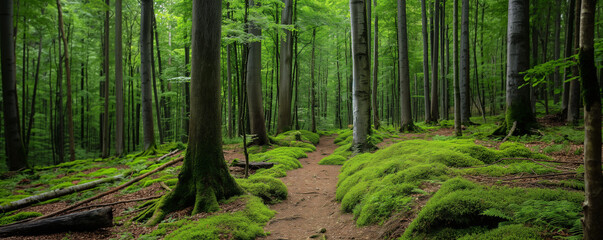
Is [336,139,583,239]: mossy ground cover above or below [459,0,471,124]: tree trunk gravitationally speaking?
below

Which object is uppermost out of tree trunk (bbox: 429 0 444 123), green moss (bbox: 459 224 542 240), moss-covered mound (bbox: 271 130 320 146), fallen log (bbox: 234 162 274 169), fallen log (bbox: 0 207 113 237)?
tree trunk (bbox: 429 0 444 123)

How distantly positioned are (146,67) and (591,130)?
13.8 meters

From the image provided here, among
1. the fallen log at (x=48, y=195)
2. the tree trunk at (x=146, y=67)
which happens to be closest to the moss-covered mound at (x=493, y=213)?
the fallen log at (x=48, y=195)

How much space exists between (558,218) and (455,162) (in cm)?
255

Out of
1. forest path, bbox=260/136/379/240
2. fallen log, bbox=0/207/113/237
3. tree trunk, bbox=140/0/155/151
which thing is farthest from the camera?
tree trunk, bbox=140/0/155/151

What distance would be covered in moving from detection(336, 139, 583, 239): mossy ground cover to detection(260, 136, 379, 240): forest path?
24cm

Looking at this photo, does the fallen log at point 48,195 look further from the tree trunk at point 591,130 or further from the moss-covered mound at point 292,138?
the tree trunk at point 591,130

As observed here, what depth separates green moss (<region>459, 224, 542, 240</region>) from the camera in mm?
2099

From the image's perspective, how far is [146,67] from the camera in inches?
475

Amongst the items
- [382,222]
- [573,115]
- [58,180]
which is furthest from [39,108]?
[573,115]

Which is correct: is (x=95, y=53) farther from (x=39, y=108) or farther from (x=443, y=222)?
(x=443, y=222)

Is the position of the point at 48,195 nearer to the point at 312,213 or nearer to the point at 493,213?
the point at 312,213

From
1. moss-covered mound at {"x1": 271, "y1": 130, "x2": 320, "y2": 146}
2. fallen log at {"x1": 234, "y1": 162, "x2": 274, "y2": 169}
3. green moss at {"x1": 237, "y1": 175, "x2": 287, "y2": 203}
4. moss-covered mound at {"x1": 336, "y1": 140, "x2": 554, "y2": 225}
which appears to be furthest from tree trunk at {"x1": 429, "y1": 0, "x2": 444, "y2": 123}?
green moss at {"x1": 237, "y1": 175, "x2": 287, "y2": 203}

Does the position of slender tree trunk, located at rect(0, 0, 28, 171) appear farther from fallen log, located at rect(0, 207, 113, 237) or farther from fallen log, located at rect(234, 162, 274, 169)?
fallen log, located at rect(234, 162, 274, 169)
